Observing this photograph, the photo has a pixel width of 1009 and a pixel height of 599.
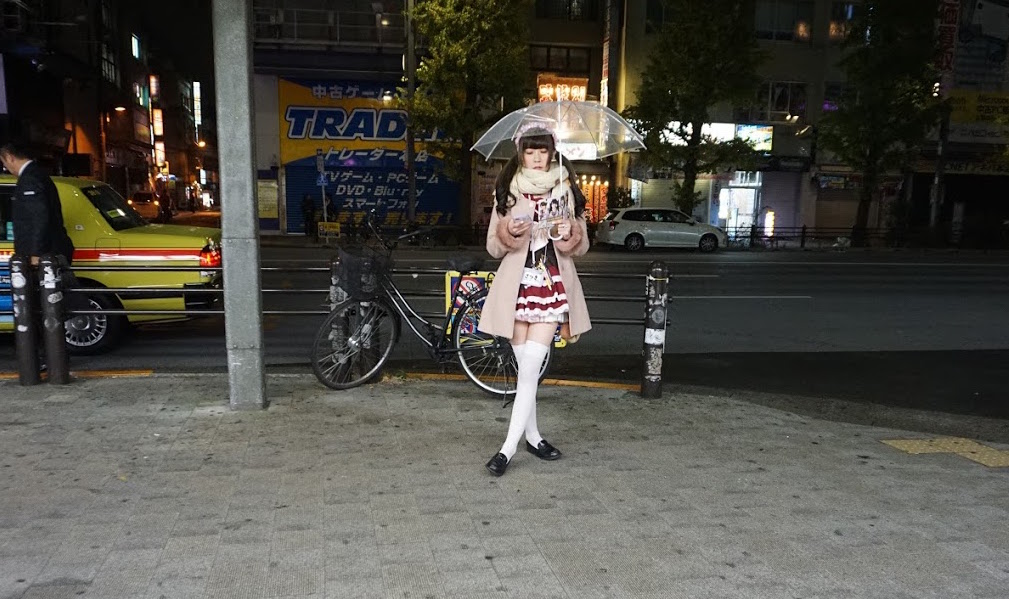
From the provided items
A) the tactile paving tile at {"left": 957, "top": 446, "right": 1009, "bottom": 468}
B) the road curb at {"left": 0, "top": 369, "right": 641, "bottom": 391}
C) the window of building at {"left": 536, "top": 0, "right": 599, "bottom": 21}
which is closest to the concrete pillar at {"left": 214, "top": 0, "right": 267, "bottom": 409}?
the road curb at {"left": 0, "top": 369, "right": 641, "bottom": 391}

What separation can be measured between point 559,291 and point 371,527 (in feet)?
5.74

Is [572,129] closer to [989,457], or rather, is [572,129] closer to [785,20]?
[989,457]

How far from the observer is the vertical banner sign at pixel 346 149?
27.9 metres

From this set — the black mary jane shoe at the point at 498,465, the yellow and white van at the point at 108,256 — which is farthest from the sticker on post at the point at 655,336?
the yellow and white van at the point at 108,256

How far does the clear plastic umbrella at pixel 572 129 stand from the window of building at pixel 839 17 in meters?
31.1

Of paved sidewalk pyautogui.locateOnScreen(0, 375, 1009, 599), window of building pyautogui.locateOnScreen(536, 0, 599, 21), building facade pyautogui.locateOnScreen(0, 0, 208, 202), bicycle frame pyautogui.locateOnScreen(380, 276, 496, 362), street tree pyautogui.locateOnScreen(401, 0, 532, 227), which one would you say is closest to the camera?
paved sidewalk pyautogui.locateOnScreen(0, 375, 1009, 599)

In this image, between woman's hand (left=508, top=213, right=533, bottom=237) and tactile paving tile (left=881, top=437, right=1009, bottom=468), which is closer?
woman's hand (left=508, top=213, right=533, bottom=237)

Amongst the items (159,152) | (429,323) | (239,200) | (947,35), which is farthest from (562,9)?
(159,152)

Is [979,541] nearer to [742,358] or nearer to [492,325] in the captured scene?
[492,325]

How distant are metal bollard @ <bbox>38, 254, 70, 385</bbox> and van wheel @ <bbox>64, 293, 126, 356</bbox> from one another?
2038 mm

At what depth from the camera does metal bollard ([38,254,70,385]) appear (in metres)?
5.76

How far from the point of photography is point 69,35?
91.5 feet

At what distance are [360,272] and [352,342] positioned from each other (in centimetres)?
60

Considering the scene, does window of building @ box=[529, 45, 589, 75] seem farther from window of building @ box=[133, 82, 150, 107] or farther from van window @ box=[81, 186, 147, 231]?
window of building @ box=[133, 82, 150, 107]
